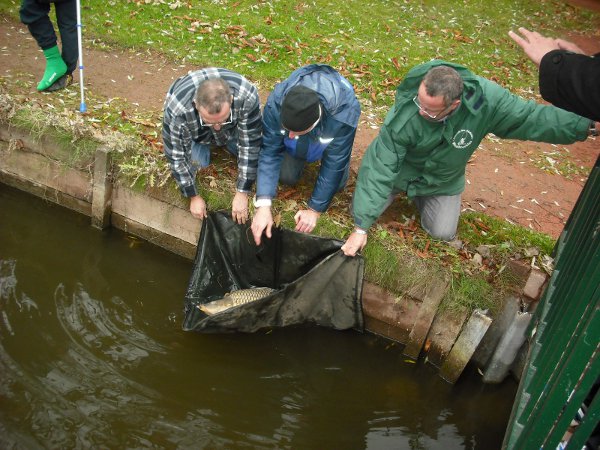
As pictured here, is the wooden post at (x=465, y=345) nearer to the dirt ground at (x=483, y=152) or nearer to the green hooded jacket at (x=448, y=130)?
the green hooded jacket at (x=448, y=130)

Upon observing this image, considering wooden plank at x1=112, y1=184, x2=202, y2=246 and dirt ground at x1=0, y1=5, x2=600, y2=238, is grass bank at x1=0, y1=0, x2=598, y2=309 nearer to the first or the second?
wooden plank at x1=112, y1=184, x2=202, y2=246

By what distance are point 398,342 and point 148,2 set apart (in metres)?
6.74

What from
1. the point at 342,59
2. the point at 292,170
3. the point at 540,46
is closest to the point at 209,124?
the point at 292,170

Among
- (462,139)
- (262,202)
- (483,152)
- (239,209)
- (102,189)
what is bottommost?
(102,189)

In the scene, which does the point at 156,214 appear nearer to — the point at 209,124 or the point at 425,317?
the point at 209,124

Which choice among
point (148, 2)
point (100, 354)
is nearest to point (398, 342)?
point (100, 354)

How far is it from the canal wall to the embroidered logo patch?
1.10 metres

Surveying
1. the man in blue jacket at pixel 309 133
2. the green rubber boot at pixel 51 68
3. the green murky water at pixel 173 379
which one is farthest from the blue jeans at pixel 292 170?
the green rubber boot at pixel 51 68

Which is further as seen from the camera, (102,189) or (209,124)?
(102,189)

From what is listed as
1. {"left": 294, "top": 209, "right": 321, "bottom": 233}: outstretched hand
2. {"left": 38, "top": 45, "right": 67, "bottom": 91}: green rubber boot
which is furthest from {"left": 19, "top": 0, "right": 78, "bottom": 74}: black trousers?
{"left": 294, "top": 209, "right": 321, "bottom": 233}: outstretched hand

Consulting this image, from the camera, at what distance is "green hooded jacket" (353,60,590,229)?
396cm

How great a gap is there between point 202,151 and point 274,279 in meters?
1.34

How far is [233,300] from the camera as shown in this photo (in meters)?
4.27

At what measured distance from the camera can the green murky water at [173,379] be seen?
3.79 meters
